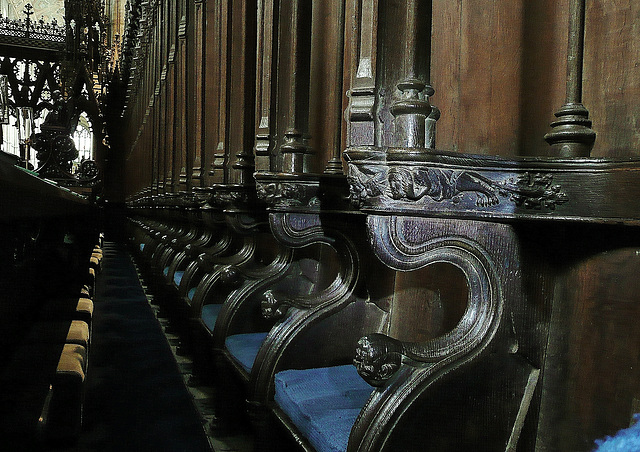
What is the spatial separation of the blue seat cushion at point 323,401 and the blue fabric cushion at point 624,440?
482 mm

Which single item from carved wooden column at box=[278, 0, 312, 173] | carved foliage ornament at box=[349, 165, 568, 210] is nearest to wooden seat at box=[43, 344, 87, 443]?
carved wooden column at box=[278, 0, 312, 173]

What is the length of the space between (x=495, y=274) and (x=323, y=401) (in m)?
0.61

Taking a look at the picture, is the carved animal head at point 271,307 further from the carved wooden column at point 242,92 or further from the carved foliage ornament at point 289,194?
the carved wooden column at point 242,92

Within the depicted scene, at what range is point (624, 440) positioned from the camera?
2.93 feet

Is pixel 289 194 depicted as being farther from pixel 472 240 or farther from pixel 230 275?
pixel 472 240

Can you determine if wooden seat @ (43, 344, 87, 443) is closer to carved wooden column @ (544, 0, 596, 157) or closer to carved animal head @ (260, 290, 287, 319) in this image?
carved animal head @ (260, 290, 287, 319)

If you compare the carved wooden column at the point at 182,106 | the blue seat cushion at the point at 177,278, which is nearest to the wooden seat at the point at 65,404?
the blue seat cushion at the point at 177,278

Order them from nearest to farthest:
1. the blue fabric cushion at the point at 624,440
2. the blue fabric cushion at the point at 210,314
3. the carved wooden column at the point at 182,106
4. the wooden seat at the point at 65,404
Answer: the blue fabric cushion at the point at 624,440 → the wooden seat at the point at 65,404 → the blue fabric cushion at the point at 210,314 → the carved wooden column at the point at 182,106

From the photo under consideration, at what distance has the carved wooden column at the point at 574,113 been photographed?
0.99m

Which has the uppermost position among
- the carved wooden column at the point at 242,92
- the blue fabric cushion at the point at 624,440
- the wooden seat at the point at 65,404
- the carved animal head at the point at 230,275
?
A: the carved wooden column at the point at 242,92

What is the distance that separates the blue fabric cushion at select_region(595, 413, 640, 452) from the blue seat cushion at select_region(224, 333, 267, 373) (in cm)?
116

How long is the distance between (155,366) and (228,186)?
3.27ft

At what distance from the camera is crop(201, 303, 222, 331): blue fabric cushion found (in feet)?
8.04

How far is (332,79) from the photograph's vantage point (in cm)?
235
